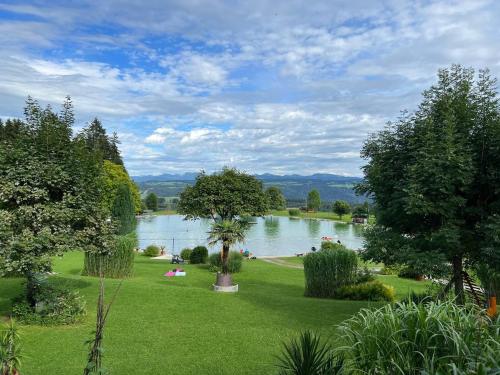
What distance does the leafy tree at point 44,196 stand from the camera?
816cm

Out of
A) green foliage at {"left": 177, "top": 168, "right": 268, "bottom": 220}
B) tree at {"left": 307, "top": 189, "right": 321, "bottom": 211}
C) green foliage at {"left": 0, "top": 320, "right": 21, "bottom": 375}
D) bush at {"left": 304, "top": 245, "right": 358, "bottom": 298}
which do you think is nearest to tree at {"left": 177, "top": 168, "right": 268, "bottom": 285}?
green foliage at {"left": 177, "top": 168, "right": 268, "bottom": 220}

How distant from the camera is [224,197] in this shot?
1777 cm

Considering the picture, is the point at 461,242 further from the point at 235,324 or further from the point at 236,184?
the point at 236,184

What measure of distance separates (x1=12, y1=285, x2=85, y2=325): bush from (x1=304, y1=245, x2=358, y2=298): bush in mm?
7805

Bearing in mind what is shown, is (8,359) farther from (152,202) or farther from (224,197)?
(152,202)

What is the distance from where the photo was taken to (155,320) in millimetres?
9359

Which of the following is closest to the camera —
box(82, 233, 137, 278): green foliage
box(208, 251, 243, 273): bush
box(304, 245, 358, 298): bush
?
box(304, 245, 358, 298): bush

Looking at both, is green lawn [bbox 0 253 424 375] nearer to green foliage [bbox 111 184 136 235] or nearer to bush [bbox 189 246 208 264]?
bush [bbox 189 246 208 264]

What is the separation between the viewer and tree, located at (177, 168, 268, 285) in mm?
17906

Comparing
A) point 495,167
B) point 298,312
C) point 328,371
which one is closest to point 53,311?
point 298,312

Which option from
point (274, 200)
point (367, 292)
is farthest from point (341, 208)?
point (367, 292)

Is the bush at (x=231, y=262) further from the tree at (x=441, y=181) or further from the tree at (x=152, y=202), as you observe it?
the tree at (x=152, y=202)

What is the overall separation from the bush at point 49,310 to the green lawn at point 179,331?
11.0 inches

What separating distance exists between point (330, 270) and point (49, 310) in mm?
8730
